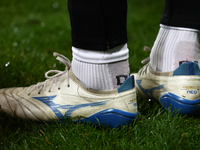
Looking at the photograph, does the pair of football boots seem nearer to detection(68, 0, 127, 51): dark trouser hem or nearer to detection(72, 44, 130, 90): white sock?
detection(72, 44, 130, 90): white sock

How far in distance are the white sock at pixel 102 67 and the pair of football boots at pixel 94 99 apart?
48mm

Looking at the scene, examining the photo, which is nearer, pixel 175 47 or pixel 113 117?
pixel 113 117

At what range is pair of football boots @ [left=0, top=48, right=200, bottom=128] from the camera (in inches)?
55.6

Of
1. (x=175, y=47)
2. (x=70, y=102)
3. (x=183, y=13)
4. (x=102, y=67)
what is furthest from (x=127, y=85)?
(x=183, y=13)

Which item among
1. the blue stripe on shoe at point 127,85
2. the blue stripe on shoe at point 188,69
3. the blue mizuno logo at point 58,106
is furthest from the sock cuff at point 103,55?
the blue stripe on shoe at point 188,69

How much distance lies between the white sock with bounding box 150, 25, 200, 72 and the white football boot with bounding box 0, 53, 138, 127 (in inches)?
15.2

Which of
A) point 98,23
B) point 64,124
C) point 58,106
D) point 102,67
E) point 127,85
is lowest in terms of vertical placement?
point 64,124

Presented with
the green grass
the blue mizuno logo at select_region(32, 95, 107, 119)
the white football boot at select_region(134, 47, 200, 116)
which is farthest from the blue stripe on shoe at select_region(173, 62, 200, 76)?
the blue mizuno logo at select_region(32, 95, 107, 119)

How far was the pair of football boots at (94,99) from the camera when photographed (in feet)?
4.64

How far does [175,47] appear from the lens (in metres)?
1.61

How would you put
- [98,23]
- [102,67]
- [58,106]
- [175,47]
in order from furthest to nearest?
[175,47] < [58,106] < [102,67] < [98,23]

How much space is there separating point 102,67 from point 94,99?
0.20 meters

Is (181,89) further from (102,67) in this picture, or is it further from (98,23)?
(98,23)

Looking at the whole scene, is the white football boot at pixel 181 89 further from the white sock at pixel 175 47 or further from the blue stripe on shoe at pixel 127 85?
the blue stripe on shoe at pixel 127 85
